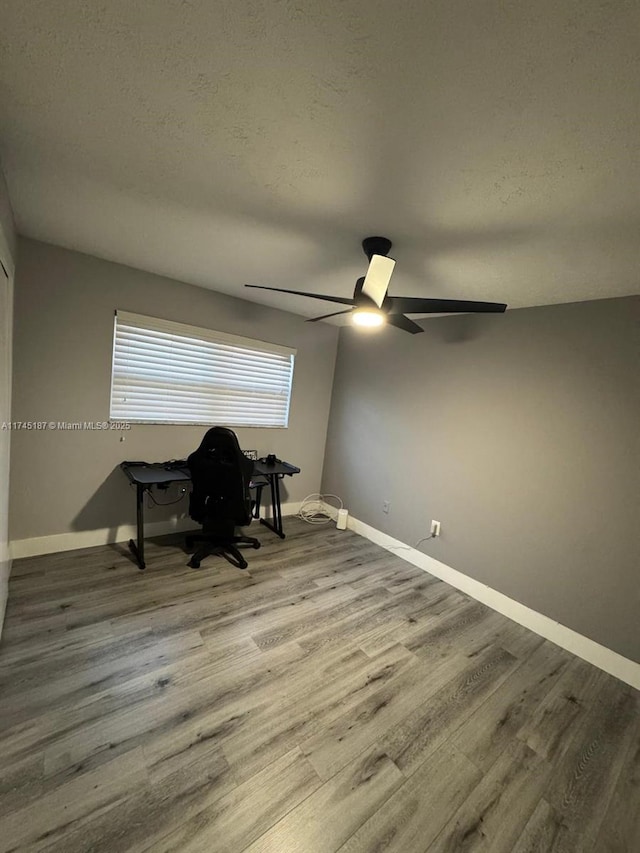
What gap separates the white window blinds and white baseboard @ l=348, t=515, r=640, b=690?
6.60 ft

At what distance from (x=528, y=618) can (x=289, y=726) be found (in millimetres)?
1993

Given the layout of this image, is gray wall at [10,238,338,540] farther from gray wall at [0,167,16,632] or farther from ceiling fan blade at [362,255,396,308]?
ceiling fan blade at [362,255,396,308]

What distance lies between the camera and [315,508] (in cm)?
448

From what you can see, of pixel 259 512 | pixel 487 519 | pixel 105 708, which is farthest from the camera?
pixel 259 512

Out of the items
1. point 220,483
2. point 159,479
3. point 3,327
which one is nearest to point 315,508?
point 220,483

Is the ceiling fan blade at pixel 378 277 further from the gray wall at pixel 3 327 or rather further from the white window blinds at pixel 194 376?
the white window blinds at pixel 194 376

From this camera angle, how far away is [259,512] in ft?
13.0

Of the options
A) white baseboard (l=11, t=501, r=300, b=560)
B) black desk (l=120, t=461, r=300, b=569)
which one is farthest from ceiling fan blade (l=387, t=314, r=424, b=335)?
white baseboard (l=11, t=501, r=300, b=560)

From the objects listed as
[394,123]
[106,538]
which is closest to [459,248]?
[394,123]

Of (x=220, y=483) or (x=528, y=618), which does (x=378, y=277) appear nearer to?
(x=220, y=483)

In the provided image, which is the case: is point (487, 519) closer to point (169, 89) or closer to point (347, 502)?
point (347, 502)

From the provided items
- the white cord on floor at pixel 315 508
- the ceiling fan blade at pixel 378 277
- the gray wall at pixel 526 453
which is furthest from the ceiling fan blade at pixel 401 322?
the white cord on floor at pixel 315 508

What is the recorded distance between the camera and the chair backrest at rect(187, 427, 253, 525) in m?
2.74

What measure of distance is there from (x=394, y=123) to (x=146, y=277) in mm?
2550
